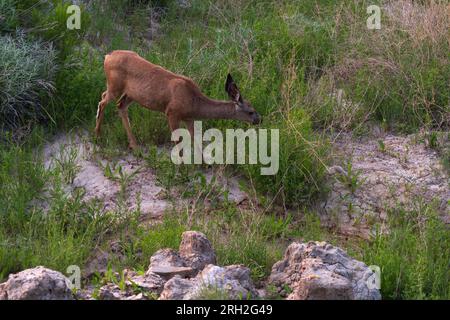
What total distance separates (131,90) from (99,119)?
574 mm

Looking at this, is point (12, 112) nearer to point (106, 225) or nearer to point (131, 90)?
point (131, 90)

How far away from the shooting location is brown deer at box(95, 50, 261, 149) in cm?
1064

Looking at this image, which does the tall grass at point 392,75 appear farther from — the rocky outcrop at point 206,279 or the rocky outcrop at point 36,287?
the rocky outcrop at point 36,287

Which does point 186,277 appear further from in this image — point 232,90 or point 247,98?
point 247,98

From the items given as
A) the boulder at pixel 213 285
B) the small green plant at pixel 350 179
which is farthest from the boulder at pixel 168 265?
the small green plant at pixel 350 179

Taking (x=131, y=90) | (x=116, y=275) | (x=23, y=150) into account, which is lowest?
(x=116, y=275)

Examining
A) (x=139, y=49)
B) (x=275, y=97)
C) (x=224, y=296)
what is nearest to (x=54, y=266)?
(x=224, y=296)

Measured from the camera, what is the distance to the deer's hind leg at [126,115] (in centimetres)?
1084

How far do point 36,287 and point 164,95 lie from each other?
12.6ft

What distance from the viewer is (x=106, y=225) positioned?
958 cm

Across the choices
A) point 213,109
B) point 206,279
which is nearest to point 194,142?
point 213,109

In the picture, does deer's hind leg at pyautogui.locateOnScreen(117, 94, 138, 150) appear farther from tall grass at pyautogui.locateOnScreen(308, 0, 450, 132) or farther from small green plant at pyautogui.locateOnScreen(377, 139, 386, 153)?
small green plant at pyautogui.locateOnScreen(377, 139, 386, 153)

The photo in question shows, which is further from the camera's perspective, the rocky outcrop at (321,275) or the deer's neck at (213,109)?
the deer's neck at (213,109)

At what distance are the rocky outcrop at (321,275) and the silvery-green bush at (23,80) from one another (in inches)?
165
